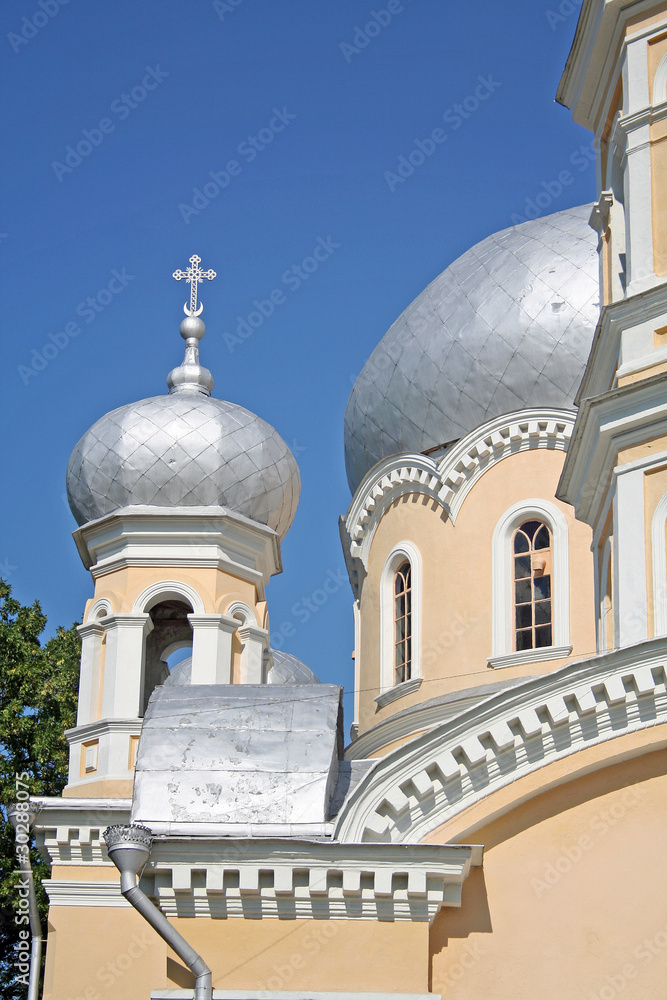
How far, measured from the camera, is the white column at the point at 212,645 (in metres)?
17.1

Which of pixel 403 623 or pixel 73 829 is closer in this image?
pixel 73 829

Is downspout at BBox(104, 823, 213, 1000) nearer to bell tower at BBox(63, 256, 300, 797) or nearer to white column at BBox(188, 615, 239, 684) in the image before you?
bell tower at BBox(63, 256, 300, 797)

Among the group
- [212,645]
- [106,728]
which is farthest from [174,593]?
[106,728]

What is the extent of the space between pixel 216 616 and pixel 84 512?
1845 millimetres

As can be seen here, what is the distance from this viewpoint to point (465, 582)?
16594 millimetres

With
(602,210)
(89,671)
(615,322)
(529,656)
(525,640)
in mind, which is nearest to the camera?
(615,322)

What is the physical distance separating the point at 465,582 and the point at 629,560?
5.77 m

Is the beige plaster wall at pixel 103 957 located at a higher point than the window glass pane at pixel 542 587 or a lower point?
lower

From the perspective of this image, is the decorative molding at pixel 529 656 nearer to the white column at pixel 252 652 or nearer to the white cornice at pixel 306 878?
the white column at pixel 252 652

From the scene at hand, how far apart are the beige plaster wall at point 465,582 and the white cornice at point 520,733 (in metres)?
5.98

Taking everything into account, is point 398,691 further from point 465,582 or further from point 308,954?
point 308,954

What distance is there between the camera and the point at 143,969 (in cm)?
1339

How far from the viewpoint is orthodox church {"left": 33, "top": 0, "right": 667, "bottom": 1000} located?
9.23m

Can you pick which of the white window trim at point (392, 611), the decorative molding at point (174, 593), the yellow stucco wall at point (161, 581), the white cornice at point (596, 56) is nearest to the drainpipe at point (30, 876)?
the yellow stucco wall at point (161, 581)
